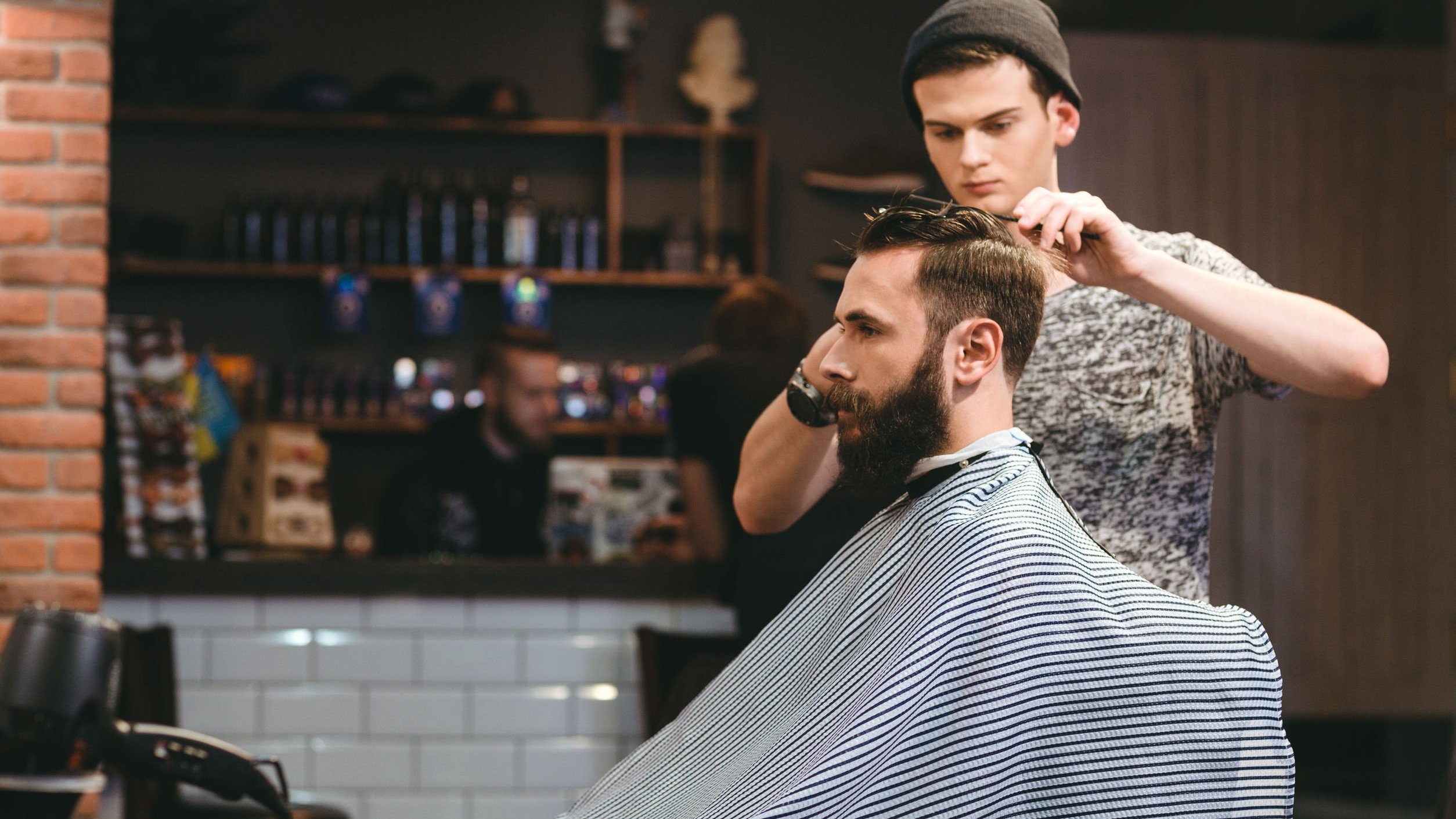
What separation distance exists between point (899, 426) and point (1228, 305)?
0.36 m

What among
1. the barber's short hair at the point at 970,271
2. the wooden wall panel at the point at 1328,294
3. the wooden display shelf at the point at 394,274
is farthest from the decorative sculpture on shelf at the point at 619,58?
the barber's short hair at the point at 970,271

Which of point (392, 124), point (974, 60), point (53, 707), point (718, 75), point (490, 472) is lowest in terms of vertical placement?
point (53, 707)

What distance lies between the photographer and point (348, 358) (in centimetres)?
532

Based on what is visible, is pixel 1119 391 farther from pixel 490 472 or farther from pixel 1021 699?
pixel 490 472

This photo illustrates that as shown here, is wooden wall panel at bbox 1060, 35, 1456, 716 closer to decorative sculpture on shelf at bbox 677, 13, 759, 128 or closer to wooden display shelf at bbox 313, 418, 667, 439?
decorative sculpture on shelf at bbox 677, 13, 759, 128

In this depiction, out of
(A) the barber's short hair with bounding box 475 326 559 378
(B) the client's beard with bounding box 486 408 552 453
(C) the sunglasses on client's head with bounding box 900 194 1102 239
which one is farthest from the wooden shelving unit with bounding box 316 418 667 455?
(C) the sunglasses on client's head with bounding box 900 194 1102 239

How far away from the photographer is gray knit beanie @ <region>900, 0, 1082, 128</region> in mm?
1572

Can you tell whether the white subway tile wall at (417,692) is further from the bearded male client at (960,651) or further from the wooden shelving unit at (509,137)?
the wooden shelving unit at (509,137)

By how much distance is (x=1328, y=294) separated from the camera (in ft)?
14.2

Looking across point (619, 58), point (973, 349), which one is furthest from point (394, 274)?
point (973, 349)

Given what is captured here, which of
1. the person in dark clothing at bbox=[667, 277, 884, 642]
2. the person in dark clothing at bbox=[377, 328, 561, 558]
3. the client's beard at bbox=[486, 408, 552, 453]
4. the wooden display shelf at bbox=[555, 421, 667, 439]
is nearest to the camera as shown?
the person in dark clothing at bbox=[667, 277, 884, 642]

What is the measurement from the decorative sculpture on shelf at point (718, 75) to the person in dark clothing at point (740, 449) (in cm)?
231

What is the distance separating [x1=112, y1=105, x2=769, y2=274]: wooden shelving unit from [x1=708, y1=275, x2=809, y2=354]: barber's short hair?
87.4 inches

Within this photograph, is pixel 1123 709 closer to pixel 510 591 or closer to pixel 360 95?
pixel 510 591
